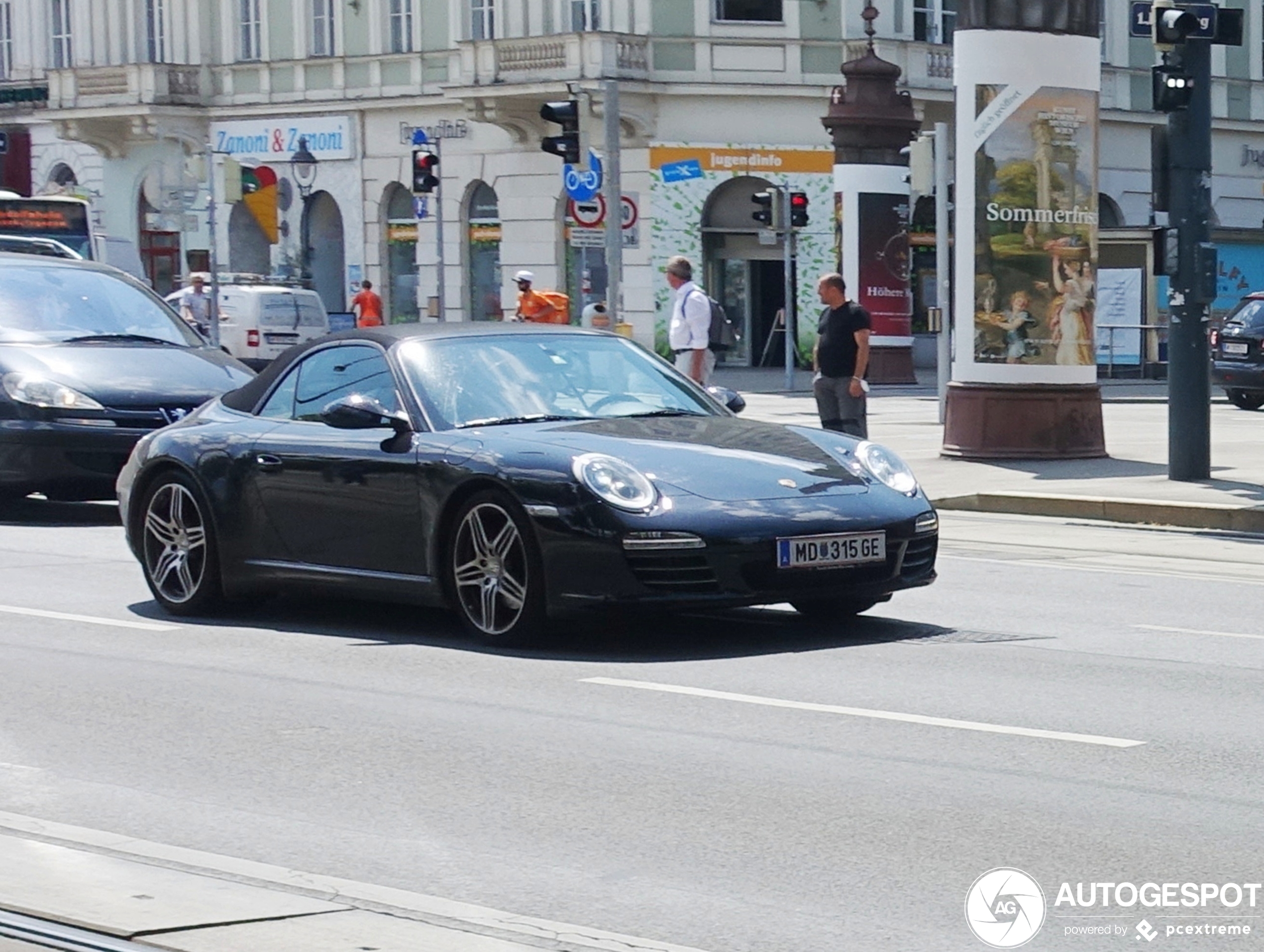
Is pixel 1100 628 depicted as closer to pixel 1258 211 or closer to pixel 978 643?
pixel 978 643

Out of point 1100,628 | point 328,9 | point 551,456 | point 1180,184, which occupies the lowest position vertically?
point 1100,628

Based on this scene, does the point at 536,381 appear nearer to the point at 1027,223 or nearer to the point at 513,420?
the point at 513,420

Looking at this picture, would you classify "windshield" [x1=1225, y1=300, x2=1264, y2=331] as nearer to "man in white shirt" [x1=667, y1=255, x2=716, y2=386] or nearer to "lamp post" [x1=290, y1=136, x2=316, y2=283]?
"man in white shirt" [x1=667, y1=255, x2=716, y2=386]

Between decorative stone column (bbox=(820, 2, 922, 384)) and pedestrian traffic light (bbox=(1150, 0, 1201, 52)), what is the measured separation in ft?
64.6

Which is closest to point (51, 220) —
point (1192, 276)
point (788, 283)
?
point (788, 283)

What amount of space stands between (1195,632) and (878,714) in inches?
111

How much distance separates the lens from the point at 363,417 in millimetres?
10422

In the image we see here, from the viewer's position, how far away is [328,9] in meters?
51.7

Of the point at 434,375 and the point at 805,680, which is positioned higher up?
the point at 434,375

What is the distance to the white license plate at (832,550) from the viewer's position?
31.8 ft

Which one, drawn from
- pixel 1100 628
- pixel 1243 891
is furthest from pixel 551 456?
pixel 1243 891

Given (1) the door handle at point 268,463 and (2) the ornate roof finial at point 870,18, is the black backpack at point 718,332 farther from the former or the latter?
(2) the ornate roof finial at point 870,18

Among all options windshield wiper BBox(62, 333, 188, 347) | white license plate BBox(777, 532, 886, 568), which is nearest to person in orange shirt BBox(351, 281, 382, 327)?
windshield wiper BBox(62, 333, 188, 347)

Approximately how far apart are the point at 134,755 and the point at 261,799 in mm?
932
